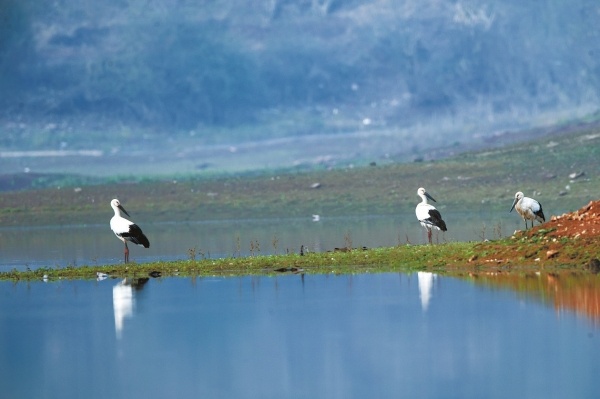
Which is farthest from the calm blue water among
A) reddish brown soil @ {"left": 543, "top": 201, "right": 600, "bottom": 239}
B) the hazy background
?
the hazy background

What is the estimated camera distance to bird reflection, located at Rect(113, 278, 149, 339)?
1078 inches

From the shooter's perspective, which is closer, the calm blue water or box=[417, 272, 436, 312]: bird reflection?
the calm blue water

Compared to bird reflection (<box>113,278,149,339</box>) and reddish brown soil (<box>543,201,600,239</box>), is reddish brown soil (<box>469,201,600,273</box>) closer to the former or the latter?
reddish brown soil (<box>543,201,600,239</box>)

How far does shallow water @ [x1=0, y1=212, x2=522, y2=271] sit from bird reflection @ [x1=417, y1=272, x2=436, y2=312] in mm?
4656

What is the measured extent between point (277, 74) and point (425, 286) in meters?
108

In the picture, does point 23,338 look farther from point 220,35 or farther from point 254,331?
point 220,35

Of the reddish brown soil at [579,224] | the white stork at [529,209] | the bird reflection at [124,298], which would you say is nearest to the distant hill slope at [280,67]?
the white stork at [529,209]

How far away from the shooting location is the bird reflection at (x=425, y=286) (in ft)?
91.7

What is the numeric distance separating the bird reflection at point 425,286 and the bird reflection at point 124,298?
4.39 metres

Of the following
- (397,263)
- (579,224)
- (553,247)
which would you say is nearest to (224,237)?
(397,263)

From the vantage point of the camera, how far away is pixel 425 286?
30.1 meters

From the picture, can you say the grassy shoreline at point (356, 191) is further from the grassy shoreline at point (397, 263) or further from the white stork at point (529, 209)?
the grassy shoreline at point (397, 263)

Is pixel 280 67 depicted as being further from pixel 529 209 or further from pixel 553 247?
pixel 553 247

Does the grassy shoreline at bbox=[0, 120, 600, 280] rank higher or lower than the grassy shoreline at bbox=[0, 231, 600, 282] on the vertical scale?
higher
